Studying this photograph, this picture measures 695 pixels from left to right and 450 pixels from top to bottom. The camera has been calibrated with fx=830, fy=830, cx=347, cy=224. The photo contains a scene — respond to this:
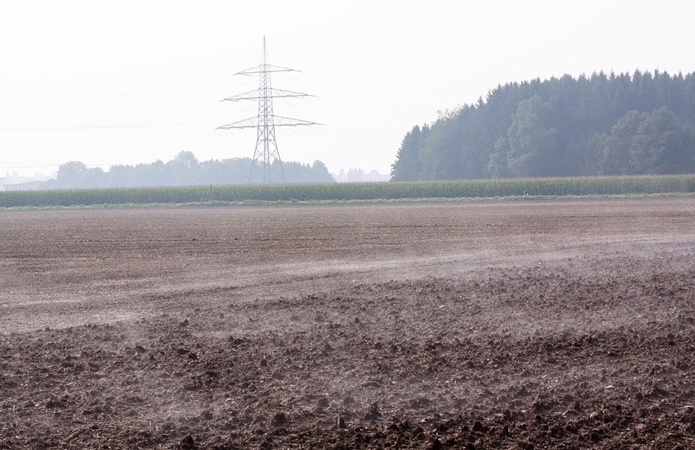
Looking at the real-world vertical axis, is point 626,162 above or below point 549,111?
below

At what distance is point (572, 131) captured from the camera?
9888 centimetres

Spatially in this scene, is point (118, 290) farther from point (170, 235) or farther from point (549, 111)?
point (549, 111)

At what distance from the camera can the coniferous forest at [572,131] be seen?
280 ft

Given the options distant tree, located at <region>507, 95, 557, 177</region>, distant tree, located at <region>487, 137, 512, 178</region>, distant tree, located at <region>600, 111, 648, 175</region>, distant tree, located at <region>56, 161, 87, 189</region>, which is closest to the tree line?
distant tree, located at <region>56, 161, 87, 189</region>

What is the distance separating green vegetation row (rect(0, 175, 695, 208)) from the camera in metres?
60.1

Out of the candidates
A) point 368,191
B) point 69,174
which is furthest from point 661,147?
point 69,174

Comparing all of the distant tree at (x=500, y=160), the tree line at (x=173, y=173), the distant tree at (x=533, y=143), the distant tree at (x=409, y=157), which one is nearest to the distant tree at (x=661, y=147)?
the distant tree at (x=533, y=143)

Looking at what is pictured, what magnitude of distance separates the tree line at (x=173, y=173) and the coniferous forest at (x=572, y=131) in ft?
98.9

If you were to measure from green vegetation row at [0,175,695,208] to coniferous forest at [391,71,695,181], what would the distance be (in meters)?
26.7

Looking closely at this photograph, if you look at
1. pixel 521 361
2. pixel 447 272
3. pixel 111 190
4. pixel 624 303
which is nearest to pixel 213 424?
pixel 521 361

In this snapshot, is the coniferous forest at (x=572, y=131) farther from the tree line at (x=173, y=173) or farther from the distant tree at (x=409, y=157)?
the tree line at (x=173, y=173)

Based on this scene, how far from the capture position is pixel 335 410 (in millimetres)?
6547

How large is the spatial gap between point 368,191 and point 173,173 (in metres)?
84.9

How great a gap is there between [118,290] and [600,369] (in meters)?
8.46
